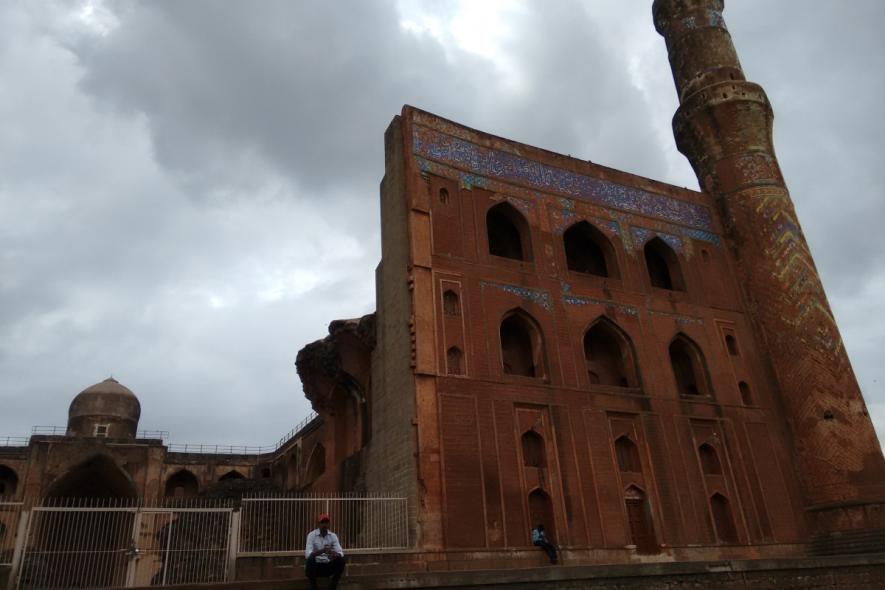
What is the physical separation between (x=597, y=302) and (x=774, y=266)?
506 cm

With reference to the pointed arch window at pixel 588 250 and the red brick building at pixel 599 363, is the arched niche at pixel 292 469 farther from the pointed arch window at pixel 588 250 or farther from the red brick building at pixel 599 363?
the pointed arch window at pixel 588 250

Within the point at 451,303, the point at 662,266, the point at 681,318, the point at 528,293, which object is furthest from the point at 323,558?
the point at 662,266

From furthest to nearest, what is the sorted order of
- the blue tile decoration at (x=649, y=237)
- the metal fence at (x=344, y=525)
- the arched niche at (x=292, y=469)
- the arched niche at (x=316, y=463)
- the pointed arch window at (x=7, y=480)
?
the pointed arch window at (x=7, y=480), the arched niche at (x=292, y=469), the arched niche at (x=316, y=463), the blue tile decoration at (x=649, y=237), the metal fence at (x=344, y=525)

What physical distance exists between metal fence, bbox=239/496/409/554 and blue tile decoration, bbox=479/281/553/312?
4600 mm

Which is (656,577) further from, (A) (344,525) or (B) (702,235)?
(B) (702,235)

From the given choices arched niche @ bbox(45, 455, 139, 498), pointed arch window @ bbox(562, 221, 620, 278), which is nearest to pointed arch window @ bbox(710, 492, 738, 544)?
pointed arch window @ bbox(562, 221, 620, 278)

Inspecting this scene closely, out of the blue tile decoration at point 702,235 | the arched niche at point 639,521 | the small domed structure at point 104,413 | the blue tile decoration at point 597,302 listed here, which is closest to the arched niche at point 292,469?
the small domed structure at point 104,413

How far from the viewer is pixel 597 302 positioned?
15.0 metres

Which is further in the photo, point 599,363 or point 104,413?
point 104,413

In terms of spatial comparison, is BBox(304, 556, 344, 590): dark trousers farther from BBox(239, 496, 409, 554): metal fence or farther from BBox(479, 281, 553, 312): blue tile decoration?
BBox(479, 281, 553, 312): blue tile decoration

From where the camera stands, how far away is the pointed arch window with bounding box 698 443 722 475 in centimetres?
1428

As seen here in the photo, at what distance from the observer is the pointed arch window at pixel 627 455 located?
1341cm

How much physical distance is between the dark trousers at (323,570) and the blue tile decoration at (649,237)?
39.1ft

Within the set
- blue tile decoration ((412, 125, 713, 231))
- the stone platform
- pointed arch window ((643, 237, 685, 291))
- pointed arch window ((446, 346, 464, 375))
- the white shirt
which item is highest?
blue tile decoration ((412, 125, 713, 231))
